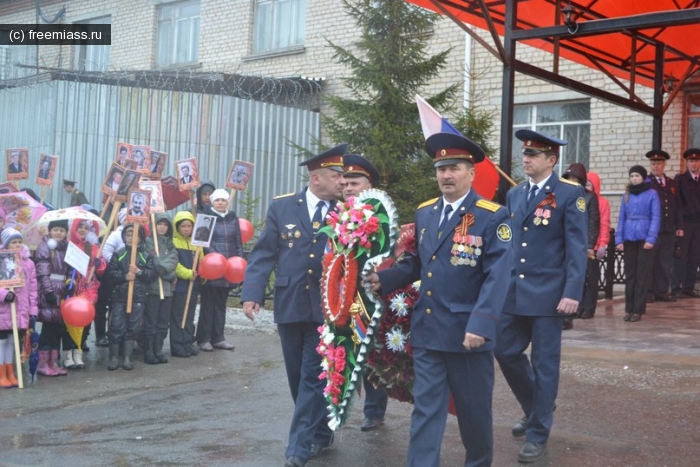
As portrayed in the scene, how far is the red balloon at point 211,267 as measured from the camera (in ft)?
34.1

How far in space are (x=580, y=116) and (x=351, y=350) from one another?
12362 mm

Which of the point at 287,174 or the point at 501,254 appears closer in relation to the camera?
the point at 501,254

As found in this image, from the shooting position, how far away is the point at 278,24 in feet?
72.8

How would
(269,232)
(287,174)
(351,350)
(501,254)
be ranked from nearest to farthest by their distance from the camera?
(501,254)
(351,350)
(269,232)
(287,174)

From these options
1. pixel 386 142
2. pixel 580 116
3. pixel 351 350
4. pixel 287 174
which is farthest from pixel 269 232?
pixel 287 174

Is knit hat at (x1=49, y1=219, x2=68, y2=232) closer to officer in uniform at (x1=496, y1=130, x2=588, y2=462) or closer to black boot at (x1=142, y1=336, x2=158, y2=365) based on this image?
black boot at (x1=142, y1=336, x2=158, y2=365)

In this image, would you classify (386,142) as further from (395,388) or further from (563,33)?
(395,388)

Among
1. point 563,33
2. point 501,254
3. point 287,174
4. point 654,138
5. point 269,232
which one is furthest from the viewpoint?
point 287,174

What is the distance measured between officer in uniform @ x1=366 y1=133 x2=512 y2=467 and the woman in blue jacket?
719 centimetres

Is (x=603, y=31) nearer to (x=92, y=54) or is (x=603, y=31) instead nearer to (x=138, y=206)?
(x=138, y=206)

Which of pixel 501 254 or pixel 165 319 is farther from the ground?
pixel 501 254

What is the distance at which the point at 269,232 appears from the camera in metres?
6.24

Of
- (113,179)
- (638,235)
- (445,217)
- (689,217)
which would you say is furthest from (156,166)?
(689,217)

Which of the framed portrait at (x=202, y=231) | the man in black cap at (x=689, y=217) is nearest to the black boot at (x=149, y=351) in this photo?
the framed portrait at (x=202, y=231)
